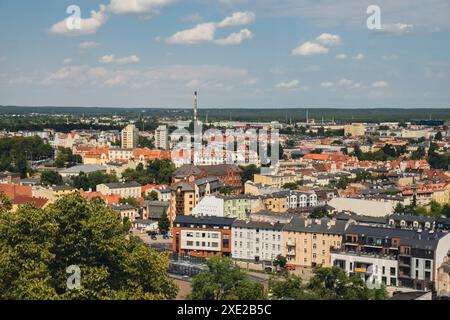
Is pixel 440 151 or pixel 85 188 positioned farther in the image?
pixel 440 151

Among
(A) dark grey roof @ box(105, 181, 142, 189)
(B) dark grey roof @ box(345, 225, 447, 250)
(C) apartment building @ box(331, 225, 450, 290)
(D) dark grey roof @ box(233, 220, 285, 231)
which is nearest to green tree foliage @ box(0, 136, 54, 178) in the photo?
(A) dark grey roof @ box(105, 181, 142, 189)

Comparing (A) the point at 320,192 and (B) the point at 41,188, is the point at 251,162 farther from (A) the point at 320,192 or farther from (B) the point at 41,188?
(B) the point at 41,188

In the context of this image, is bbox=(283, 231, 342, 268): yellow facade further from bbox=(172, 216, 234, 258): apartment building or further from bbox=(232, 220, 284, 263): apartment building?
bbox=(172, 216, 234, 258): apartment building

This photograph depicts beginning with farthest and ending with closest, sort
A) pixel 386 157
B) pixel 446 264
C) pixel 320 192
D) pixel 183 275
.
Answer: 1. pixel 386 157
2. pixel 320 192
3. pixel 183 275
4. pixel 446 264

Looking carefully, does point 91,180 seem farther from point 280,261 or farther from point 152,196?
point 280,261

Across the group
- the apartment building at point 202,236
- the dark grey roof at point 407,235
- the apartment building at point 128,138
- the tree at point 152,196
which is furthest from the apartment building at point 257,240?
the apartment building at point 128,138

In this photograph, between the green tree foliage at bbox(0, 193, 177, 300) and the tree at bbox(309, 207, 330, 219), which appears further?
the tree at bbox(309, 207, 330, 219)

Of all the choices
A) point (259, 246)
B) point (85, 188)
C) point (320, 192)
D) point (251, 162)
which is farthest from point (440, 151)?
point (259, 246)

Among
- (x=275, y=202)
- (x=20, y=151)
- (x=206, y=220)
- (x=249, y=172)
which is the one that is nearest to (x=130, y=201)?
(x=275, y=202)
